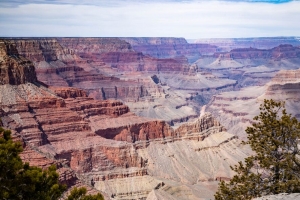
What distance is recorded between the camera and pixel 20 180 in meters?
20.7

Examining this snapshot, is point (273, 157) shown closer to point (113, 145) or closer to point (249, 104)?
point (113, 145)

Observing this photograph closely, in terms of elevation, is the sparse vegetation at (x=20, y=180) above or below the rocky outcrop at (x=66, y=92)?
above

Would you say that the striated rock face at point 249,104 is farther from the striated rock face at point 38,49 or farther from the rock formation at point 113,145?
the striated rock face at point 38,49

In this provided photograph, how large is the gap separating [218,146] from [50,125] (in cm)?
3476

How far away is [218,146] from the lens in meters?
84.0

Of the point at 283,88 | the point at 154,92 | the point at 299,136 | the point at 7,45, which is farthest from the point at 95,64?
the point at 299,136

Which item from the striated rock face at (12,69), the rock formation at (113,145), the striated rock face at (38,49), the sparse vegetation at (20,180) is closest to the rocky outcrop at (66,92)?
the rock formation at (113,145)

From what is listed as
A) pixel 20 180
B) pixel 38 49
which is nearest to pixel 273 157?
pixel 20 180

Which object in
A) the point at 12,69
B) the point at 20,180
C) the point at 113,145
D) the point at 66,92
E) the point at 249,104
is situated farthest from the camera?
the point at 249,104

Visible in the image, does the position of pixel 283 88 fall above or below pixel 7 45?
below

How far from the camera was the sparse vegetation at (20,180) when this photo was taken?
19922mm

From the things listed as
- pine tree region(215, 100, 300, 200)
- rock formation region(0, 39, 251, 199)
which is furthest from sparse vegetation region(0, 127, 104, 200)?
rock formation region(0, 39, 251, 199)

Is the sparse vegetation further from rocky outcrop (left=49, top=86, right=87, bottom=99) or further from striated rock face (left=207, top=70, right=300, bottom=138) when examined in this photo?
striated rock face (left=207, top=70, right=300, bottom=138)

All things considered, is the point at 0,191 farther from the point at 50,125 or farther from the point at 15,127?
the point at 50,125
